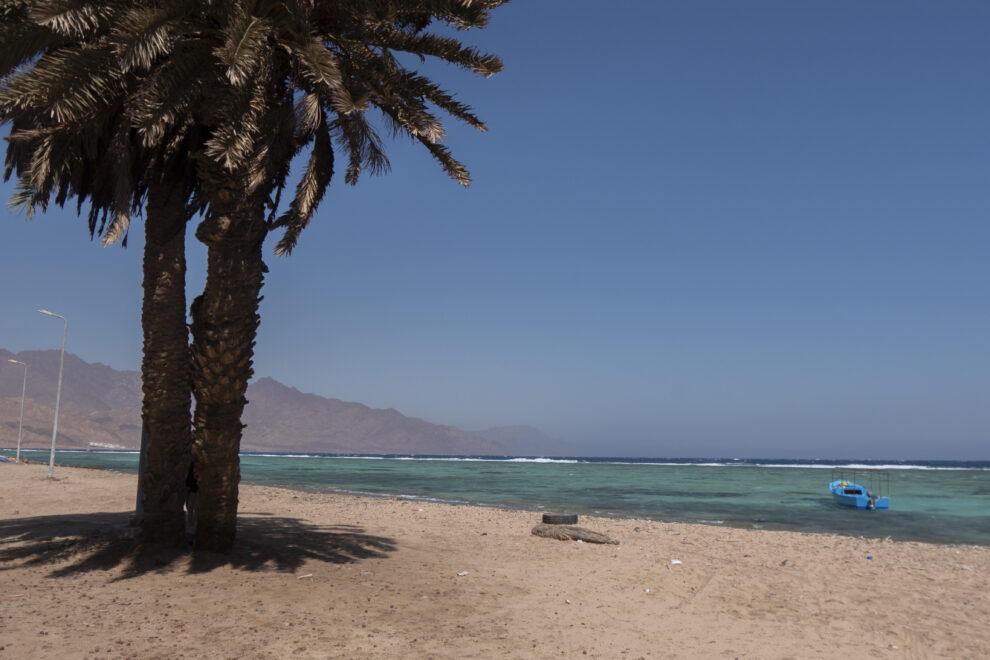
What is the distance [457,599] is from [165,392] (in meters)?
5.51

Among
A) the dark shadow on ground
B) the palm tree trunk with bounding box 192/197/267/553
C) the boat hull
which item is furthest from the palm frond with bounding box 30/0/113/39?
the boat hull

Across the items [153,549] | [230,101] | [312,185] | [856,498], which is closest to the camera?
[230,101]

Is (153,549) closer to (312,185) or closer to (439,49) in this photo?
(312,185)

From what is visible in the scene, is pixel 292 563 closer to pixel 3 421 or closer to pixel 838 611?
pixel 838 611

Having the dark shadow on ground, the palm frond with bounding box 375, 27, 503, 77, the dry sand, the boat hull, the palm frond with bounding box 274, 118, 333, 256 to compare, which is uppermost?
the palm frond with bounding box 375, 27, 503, 77

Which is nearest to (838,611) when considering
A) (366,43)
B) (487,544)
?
(487,544)

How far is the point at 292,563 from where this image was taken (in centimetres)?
1000

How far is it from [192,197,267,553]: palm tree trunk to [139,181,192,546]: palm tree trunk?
85 centimetres

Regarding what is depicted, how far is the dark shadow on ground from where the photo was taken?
9453mm

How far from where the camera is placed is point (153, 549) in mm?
9859

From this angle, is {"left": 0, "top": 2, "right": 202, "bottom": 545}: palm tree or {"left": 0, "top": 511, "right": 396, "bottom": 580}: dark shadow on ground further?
{"left": 0, "top": 511, "right": 396, "bottom": 580}: dark shadow on ground

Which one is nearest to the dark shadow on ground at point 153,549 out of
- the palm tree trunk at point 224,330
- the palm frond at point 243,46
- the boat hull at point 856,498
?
the palm tree trunk at point 224,330

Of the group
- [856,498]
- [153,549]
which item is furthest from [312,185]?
[856,498]

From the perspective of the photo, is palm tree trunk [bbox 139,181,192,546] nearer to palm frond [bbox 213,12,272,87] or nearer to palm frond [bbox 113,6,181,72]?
palm frond [bbox 113,6,181,72]
